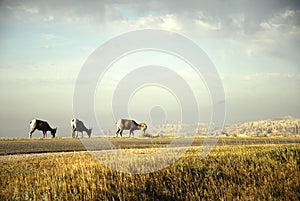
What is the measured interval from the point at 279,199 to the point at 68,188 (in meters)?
5.71

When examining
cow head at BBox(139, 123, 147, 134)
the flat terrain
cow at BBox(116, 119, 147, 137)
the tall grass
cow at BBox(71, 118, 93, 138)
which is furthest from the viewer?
cow head at BBox(139, 123, 147, 134)

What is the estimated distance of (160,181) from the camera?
1075cm

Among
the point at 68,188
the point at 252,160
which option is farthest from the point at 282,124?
the point at 68,188

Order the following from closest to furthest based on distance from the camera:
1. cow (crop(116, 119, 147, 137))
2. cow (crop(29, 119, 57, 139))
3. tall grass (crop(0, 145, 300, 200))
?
tall grass (crop(0, 145, 300, 200))
cow (crop(29, 119, 57, 139))
cow (crop(116, 119, 147, 137))

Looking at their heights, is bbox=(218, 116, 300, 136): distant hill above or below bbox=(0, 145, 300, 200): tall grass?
above

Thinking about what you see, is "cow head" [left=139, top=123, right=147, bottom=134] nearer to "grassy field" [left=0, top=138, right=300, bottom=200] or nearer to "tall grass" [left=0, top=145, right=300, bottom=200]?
"grassy field" [left=0, top=138, right=300, bottom=200]

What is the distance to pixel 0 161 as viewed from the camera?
13.6m

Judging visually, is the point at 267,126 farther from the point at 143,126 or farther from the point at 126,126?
the point at 126,126

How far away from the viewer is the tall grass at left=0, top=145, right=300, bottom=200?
967 cm

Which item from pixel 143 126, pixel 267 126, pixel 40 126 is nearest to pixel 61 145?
pixel 40 126

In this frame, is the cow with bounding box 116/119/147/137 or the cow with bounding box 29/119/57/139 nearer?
the cow with bounding box 29/119/57/139

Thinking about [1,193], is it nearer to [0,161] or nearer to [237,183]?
[0,161]

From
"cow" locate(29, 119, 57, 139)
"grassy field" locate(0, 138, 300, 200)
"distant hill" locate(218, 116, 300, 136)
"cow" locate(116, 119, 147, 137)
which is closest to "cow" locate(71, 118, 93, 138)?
"cow" locate(29, 119, 57, 139)

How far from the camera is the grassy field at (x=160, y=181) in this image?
31.8 ft
